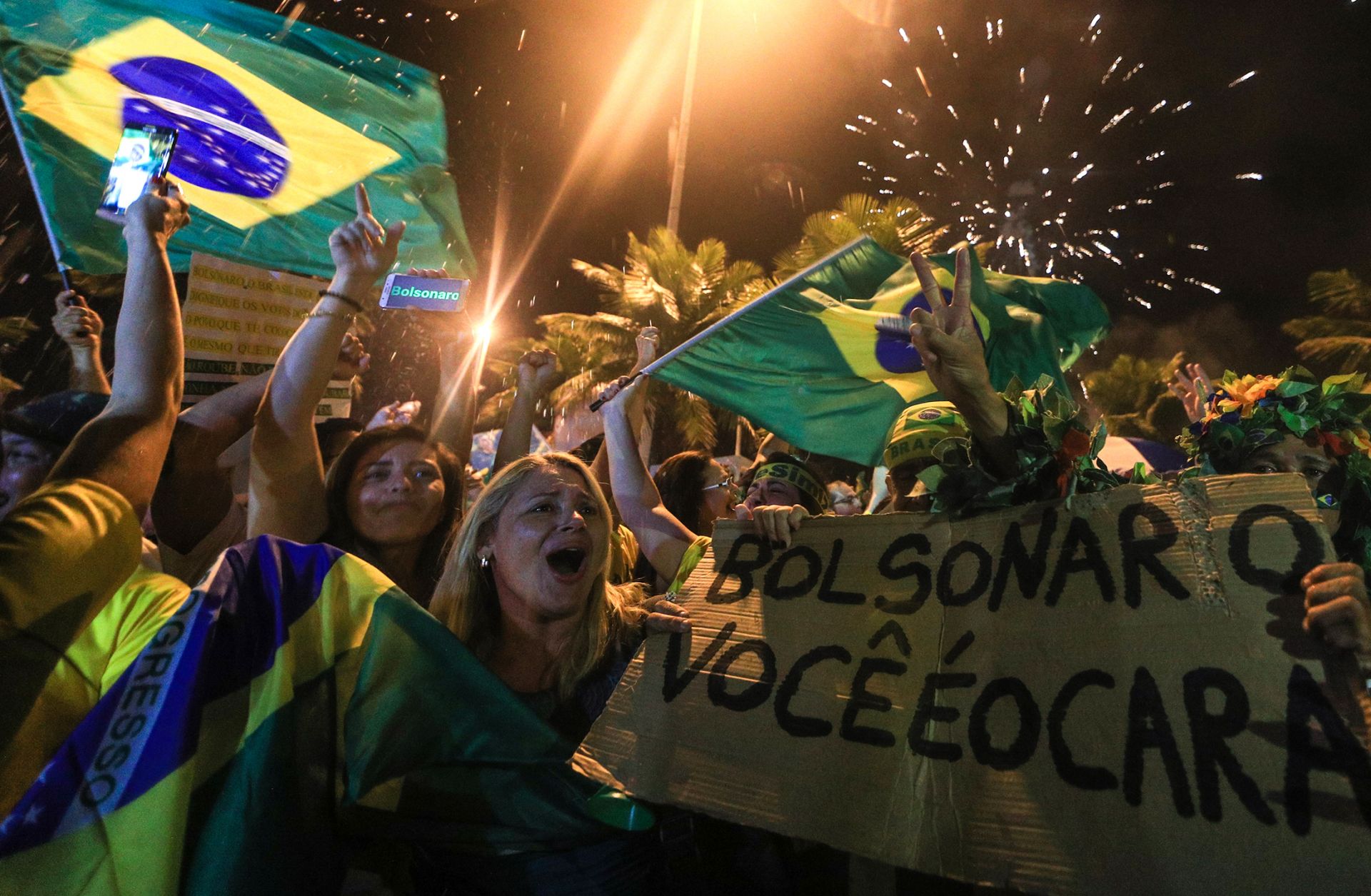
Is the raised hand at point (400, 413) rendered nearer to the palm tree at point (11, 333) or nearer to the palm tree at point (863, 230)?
the palm tree at point (863, 230)

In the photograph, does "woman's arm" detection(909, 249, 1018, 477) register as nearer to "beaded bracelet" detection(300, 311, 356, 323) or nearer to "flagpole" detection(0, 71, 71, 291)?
"beaded bracelet" detection(300, 311, 356, 323)

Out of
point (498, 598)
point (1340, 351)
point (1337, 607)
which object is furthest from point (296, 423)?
point (1340, 351)

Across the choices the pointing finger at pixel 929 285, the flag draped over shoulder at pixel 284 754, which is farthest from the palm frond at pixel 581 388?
the flag draped over shoulder at pixel 284 754

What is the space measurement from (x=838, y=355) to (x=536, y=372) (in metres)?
1.94

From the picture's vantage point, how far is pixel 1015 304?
569 centimetres

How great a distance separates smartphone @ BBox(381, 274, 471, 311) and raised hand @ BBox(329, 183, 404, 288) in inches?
33.4

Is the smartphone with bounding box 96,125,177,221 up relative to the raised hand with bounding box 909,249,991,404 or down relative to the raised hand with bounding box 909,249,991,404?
up

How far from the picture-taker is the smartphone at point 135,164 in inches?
112

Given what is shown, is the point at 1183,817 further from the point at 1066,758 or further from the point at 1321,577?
the point at 1321,577

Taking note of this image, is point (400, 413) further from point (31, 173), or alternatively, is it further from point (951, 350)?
point (951, 350)

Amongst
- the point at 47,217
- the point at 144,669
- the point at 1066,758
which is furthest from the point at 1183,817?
the point at 47,217

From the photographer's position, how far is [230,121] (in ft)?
14.4

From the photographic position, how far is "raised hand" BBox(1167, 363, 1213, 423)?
3.93 meters

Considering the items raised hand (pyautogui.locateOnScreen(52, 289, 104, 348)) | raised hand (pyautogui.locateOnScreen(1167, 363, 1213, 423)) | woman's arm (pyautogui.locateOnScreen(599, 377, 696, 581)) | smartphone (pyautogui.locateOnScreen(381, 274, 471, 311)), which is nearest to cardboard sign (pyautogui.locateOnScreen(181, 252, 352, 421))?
raised hand (pyautogui.locateOnScreen(52, 289, 104, 348))
